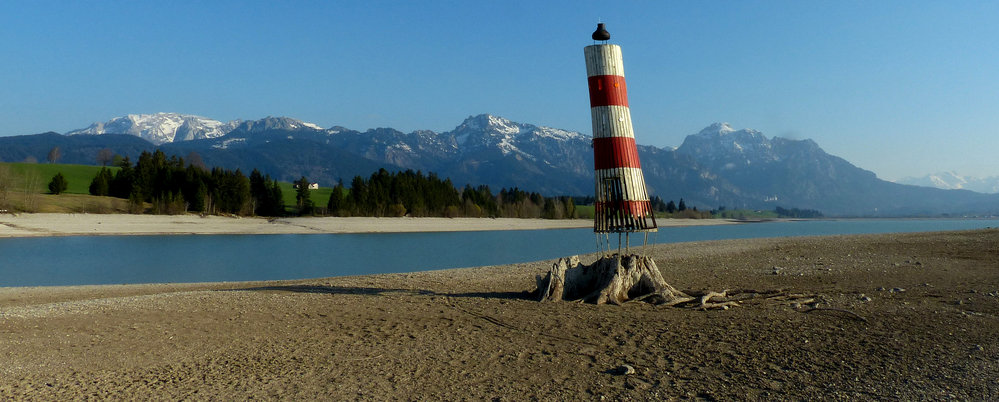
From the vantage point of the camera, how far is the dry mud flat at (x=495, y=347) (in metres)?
7.82

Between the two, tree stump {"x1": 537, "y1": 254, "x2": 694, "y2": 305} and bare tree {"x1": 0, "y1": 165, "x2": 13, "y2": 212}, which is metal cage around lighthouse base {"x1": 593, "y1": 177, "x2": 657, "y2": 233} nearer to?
tree stump {"x1": 537, "y1": 254, "x2": 694, "y2": 305}

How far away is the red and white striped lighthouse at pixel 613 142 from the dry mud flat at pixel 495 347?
233 centimetres

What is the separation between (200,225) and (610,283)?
66.6 metres

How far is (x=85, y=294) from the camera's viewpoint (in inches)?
708

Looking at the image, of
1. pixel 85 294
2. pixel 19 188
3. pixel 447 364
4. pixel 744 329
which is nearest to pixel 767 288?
pixel 744 329

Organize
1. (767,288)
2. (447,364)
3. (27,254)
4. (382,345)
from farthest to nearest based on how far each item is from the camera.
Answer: (27,254) → (767,288) → (382,345) → (447,364)

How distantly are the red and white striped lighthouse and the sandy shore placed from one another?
60.4 metres

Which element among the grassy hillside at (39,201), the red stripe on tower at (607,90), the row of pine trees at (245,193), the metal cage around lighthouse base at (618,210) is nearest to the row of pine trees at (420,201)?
the row of pine trees at (245,193)

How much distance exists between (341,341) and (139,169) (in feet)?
319

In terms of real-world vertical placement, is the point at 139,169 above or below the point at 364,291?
above

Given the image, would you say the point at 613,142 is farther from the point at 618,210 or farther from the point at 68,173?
the point at 68,173

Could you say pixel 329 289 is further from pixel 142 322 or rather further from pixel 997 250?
pixel 997 250

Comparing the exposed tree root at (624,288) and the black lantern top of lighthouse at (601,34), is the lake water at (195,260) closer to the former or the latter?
the exposed tree root at (624,288)

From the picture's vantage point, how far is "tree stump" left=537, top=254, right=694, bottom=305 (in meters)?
13.8
